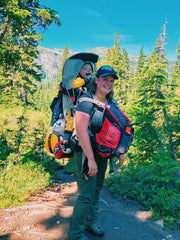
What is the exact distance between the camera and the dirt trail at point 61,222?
2.58m

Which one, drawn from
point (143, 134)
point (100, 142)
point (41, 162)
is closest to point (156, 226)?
point (100, 142)

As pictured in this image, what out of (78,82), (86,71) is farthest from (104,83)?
Answer: (86,71)

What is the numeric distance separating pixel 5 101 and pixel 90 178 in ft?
56.8

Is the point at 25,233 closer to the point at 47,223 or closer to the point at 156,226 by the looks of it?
the point at 47,223

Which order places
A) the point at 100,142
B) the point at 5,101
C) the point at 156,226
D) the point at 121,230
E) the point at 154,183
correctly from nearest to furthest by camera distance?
the point at 100,142, the point at 121,230, the point at 156,226, the point at 154,183, the point at 5,101

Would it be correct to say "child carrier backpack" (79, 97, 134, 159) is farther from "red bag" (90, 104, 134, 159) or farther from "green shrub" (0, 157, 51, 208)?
"green shrub" (0, 157, 51, 208)

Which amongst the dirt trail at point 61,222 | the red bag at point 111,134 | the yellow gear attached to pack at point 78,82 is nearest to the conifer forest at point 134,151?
the dirt trail at point 61,222

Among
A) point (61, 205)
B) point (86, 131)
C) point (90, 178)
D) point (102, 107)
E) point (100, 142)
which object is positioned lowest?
point (61, 205)

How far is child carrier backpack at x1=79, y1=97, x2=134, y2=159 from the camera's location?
209 centimetres

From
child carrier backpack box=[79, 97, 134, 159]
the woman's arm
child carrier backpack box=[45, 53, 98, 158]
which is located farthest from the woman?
child carrier backpack box=[45, 53, 98, 158]

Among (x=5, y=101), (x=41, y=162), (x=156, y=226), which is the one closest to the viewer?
(x=156, y=226)

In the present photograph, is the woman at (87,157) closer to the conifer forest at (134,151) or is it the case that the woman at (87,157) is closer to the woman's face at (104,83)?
the woman's face at (104,83)

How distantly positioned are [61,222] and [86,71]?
2654 mm

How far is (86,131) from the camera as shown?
2.00 meters
